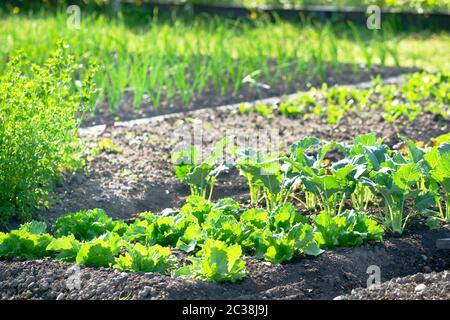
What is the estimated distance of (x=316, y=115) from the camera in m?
6.64

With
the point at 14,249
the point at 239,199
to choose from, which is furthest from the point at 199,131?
the point at 14,249

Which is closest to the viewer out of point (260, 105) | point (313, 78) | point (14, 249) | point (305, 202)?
point (14, 249)

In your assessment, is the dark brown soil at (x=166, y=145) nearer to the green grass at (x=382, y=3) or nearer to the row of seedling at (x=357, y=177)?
the row of seedling at (x=357, y=177)

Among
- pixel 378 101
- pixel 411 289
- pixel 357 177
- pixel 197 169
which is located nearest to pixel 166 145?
pixel 197 169

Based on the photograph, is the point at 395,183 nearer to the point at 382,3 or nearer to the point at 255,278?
the point at 255,278

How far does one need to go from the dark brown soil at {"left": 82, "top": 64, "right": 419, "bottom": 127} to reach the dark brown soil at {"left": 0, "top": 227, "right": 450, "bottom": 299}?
272 cm

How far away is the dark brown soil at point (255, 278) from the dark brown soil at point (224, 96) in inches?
107

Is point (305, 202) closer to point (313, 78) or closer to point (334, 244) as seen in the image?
point (334, 244)

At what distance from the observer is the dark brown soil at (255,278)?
361cm

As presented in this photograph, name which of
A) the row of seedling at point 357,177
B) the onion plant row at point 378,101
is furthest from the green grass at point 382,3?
the row of seedling at point 357,177

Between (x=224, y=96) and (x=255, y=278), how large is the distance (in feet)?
12.2

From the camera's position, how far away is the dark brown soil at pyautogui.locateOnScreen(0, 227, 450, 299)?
3609 mm

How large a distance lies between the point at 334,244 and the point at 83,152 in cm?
205

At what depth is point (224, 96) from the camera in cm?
738
